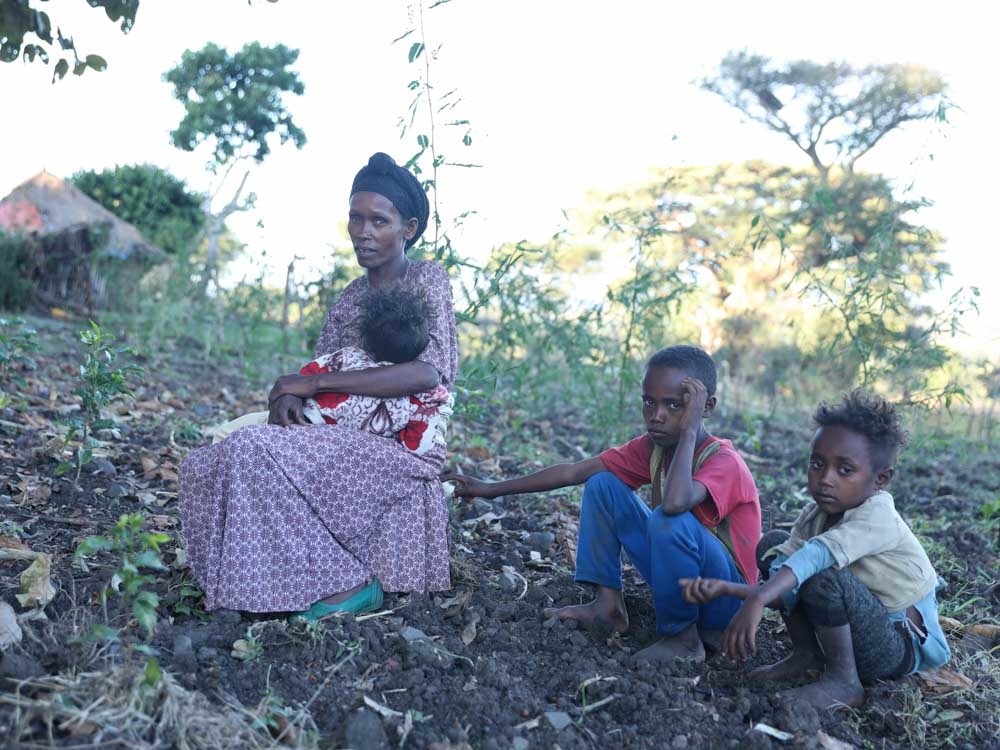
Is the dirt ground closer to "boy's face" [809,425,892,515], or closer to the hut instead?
"boy's face" [809,425,892,515]

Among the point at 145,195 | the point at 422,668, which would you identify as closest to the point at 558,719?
the point at 422,668

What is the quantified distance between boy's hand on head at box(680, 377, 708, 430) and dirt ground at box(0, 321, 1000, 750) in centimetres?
70

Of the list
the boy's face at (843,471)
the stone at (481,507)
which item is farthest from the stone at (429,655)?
the stone at (481,507)

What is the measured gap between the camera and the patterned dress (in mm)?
2709

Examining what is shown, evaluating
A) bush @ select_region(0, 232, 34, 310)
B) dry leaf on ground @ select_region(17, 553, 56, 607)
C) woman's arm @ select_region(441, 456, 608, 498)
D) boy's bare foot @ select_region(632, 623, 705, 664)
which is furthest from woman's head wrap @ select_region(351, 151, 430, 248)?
bush @ select_region(0, 232, 34, 310)

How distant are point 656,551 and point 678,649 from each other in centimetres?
30

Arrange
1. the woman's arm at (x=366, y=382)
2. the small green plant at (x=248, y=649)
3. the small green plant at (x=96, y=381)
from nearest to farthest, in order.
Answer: the small green plant at (x=248, y=649) → the woman's arm at (x=366, y=382) → the small green plant at (x=96, y=381)

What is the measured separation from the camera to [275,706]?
216 cm

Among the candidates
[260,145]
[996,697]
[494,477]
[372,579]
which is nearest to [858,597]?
[996,697]

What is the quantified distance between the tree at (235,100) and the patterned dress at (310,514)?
10.6 meters

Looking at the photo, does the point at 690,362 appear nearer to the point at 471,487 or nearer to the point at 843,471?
the point at 843,471

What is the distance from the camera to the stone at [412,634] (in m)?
2.66

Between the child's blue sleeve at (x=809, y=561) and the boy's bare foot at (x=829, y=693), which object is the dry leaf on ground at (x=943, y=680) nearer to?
the boy's bare foot at (x=829, y=693)

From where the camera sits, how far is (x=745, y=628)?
2361 millimetres
